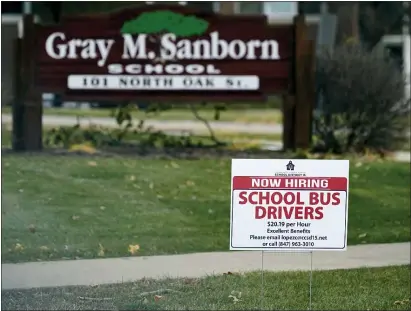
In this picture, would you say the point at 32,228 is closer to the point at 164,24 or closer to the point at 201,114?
the point at 201,114

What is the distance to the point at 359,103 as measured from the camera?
30.9 feet

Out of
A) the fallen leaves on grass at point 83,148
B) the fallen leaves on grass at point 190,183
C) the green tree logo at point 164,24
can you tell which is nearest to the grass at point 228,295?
the fallen leaves on grass at point 190,183

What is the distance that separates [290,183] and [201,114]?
7.40 feet

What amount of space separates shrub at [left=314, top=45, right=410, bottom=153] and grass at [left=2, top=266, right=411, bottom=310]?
1.62m

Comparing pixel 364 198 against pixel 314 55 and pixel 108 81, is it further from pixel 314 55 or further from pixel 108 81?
pixel 108 81

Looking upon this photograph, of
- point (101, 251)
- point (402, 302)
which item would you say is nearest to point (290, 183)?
point (402, 302)

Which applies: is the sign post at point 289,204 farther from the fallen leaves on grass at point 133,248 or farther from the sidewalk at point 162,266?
the fallen leaves on grass at point 133,248

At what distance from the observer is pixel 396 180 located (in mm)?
9133

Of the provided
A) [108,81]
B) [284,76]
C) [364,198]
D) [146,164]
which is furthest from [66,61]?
[364,198]

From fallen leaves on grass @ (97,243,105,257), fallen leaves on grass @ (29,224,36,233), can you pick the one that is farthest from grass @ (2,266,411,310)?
fallen leaves on grass @ (29,224,36,233)

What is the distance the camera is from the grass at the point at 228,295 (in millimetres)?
8023

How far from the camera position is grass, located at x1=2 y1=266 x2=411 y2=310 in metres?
8.02

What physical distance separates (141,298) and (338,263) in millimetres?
1740

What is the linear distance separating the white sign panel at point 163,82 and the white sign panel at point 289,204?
6.79 ft
